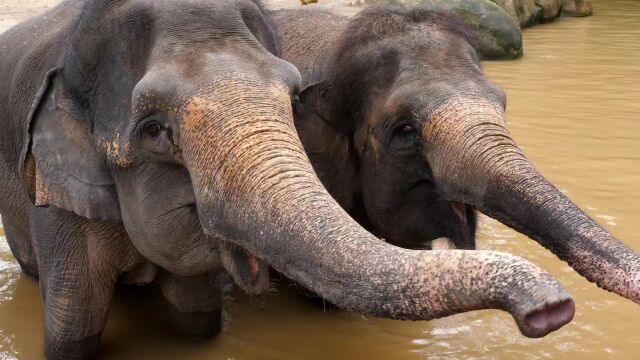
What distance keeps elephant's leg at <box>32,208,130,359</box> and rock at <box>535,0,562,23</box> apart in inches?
409

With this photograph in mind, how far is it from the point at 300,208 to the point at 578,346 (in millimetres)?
1706

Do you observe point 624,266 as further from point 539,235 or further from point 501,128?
point 501,128

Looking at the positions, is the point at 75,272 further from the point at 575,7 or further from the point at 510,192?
the point at 575,7

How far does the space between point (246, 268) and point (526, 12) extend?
1018 cm

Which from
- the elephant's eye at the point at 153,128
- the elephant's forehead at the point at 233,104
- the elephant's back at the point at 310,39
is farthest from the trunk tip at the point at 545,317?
the elephant's back at the point at 310,39

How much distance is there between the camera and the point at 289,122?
202cm

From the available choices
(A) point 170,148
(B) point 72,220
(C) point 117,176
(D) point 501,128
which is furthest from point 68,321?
(D) point 501,128

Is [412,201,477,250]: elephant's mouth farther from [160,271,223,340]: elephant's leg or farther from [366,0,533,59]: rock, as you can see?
[366,0,533,59]: rock

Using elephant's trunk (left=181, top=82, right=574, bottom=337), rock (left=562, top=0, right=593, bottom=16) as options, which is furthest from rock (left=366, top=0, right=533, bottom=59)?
elephant's trunk (left=181, top=82, right=574, bottom=337)

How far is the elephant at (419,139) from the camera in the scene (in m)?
2.35

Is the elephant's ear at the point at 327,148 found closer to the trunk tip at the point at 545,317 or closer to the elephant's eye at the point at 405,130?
the elephant's eye at the point at 405,130

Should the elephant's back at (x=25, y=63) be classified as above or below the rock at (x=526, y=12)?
above

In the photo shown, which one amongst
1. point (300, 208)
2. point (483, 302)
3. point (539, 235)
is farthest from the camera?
point (539, 235)

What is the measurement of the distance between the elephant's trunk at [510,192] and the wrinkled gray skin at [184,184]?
0.63 meters
